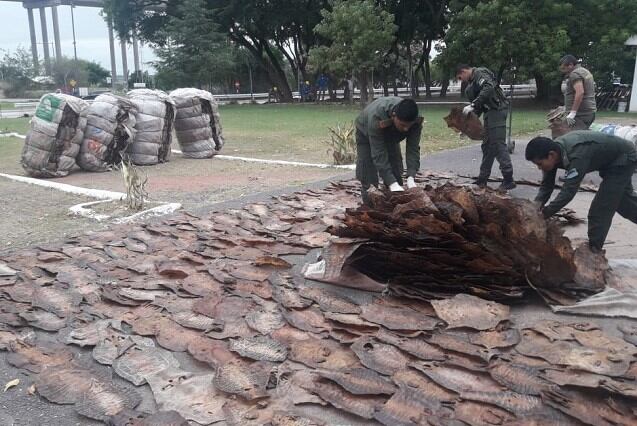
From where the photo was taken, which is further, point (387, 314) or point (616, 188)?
point (616, 188)

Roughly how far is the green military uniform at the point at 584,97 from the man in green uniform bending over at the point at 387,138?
335 cm

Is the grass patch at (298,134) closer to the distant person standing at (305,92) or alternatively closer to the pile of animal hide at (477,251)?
the pile of animal hide at (477,251)

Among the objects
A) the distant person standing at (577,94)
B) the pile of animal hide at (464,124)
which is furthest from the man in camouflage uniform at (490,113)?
the distant person standing at (577,94)

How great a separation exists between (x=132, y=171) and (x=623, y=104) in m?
20.0

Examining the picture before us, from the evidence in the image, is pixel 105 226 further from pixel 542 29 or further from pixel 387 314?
pixel 542 29

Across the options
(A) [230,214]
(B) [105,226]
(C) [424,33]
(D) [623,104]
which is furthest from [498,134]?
(C) [424,33]

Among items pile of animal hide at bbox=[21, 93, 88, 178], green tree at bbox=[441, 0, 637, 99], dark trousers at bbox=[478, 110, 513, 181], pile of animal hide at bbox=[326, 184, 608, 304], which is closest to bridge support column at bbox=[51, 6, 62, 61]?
green tree at bbox=[441, 0, 637, 99]

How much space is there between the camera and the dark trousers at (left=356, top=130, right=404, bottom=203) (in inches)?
204

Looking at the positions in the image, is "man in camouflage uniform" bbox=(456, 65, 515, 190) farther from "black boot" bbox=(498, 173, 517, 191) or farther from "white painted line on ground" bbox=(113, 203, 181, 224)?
"white painted line on ground" bbox=(113, 203, 181, 224)

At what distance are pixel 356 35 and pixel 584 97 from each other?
1678 cm

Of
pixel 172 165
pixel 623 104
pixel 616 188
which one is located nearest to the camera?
pixel 616 188

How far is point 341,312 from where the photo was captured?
3537 millimetres

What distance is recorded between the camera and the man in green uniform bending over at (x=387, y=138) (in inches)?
173

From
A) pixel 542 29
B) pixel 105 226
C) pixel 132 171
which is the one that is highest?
pixel 542 29
